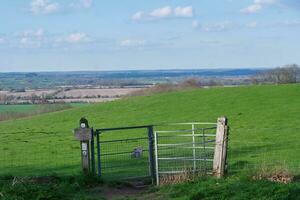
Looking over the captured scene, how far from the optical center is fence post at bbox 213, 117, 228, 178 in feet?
47.2

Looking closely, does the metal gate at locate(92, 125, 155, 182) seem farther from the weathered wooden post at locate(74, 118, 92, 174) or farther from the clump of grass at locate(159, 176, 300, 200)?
the clump of grass at locate(159, 176, 300, 200)

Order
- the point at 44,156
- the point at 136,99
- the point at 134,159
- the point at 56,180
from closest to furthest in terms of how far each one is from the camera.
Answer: the point at 56,180 → the point at 134,159 → the point at 44,156 → the point at 136,99

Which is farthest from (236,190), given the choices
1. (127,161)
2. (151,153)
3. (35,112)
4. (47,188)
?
(35,112)

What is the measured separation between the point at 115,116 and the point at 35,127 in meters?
6.38

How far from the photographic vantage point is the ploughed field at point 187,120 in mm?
21062

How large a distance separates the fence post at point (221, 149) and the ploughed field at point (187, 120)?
0.95 m

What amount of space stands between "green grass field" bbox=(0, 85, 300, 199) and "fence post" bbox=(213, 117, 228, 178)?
0.38 metres

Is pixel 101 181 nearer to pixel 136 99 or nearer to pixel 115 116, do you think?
pixel 115 116

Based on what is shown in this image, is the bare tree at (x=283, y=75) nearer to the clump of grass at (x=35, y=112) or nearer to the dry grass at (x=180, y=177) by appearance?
the clump of grass at (x=35, y=112)

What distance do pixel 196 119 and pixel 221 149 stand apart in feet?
84.5

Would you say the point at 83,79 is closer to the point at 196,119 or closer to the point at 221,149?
the point at 196,119

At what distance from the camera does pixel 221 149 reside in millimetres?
14469

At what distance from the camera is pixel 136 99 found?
55500 millimetres

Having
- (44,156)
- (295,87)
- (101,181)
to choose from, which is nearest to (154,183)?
(101,181)
